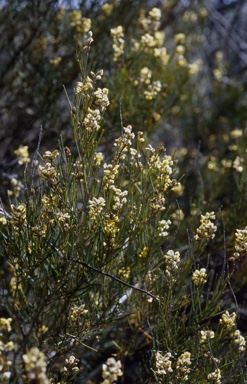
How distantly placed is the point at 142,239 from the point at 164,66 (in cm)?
170

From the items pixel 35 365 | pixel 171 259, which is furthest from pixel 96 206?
pixel 35 365

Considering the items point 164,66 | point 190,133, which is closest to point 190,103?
point 190,133

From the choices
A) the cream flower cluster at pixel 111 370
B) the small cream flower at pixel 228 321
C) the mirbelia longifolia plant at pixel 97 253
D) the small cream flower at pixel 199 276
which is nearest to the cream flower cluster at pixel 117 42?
the mirbelia longifolia plant at pixel 97 253

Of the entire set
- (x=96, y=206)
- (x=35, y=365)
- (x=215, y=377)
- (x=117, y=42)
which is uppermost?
(x=117, y=42)

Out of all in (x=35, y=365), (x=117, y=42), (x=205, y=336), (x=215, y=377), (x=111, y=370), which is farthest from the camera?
(x=117, y=42)

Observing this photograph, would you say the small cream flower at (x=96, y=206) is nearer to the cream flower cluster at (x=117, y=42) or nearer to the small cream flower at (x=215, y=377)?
the small cream flower at (x=215, y=377)

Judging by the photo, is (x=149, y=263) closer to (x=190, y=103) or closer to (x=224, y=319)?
(x=224, y=319)

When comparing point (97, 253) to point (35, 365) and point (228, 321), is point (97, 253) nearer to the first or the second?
point (228, 321)

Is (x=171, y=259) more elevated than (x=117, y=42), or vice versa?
(x=117, y=42)

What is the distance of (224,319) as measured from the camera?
1.88m

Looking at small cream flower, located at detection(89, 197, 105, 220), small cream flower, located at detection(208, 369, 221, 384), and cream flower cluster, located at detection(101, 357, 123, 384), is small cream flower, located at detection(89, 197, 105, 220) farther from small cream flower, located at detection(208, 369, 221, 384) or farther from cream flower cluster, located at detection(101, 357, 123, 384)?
small cream flower, located at detection(208, 369, 221, 384)

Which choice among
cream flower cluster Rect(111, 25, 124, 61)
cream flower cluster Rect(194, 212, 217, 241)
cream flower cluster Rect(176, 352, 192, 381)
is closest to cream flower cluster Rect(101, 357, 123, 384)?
cream flower cluster Rect(176, 352, 192, 381)

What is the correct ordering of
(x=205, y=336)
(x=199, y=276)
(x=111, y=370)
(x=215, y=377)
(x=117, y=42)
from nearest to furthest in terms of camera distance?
(x=111, y=370)
(x=215, y=377)
(x=205, y=336)
(x=199, y=276)
(x=117, y=42)

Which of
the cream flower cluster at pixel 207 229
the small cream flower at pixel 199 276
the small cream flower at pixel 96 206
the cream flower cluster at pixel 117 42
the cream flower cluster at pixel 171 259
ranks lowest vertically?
the small cream flower at pixel 199 276
